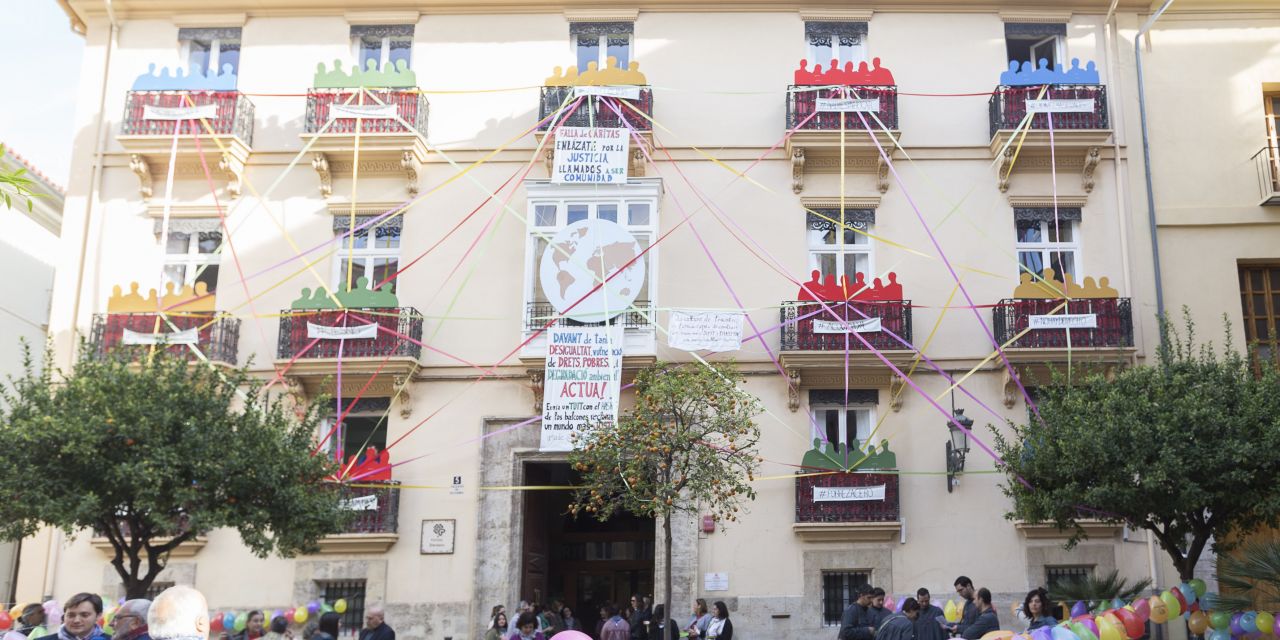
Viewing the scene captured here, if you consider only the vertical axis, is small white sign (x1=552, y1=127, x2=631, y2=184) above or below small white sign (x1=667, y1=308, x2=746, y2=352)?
above

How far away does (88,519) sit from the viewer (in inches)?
515

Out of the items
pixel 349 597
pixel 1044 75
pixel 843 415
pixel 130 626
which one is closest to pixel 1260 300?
pixel 1044 75

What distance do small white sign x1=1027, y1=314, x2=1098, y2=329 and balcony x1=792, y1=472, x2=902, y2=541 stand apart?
10.8 ft

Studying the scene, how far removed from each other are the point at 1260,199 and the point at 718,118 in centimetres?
902

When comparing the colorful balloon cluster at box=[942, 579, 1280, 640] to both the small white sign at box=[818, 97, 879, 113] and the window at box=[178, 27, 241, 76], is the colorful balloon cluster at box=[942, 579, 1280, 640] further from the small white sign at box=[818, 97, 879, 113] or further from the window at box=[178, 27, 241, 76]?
the window at box=[178, 27, 241, 76]

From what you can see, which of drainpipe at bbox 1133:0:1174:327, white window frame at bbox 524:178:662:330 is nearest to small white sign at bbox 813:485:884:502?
white window frame at bbox 524:178:662:330

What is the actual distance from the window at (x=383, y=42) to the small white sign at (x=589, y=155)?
146 inches

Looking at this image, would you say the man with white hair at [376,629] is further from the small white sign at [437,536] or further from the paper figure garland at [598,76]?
the paper figure garland at [598,76]

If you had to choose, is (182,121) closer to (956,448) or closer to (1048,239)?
(956,448)

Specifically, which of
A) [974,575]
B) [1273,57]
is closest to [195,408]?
[974,575]

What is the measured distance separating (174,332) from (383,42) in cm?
624

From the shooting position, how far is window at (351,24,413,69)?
2039 cm

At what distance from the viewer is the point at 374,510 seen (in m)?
17.9

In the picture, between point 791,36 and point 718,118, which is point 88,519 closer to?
point 718,118
